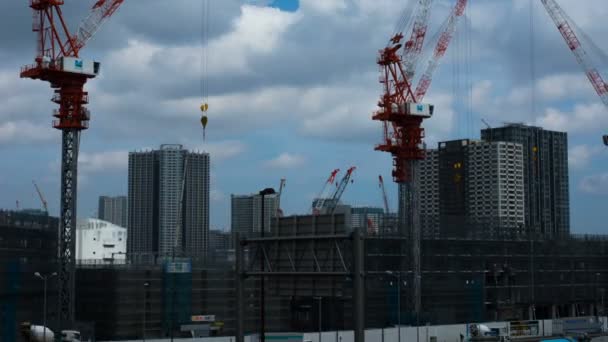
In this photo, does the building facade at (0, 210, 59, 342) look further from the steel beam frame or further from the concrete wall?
the steel beam frame

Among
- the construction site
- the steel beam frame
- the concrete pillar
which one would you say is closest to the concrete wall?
the construction site

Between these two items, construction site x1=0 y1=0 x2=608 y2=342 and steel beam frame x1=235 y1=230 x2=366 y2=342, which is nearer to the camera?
steel beam frame x1=235 y1=230 x2=366 y2=342

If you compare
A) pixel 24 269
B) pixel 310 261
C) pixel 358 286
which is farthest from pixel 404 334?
pixel 358 286

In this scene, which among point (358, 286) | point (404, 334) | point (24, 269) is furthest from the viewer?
point (24, 269)

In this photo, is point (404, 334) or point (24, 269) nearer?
point (404, 334)

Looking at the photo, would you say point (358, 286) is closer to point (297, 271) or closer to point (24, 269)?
point (297, 271)

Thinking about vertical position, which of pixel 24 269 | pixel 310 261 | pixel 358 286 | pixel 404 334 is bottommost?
pixel 404 334

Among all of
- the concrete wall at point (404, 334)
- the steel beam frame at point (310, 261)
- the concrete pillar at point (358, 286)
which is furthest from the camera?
the concrete wall at point (404, 334)

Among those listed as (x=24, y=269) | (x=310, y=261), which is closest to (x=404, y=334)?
(x=24, y=269)

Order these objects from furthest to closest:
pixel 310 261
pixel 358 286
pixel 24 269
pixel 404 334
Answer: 1. pixel 24 269
2. pixel 404 334
3. pixel 310 261
4. pixel 358 286

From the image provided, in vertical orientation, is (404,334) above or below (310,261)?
below

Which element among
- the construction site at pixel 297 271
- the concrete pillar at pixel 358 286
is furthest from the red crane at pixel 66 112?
the concrete pillar at pixel 358 286

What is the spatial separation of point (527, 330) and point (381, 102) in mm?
49477

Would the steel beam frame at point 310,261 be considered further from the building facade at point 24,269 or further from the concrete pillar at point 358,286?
the building facade at point 24,269
